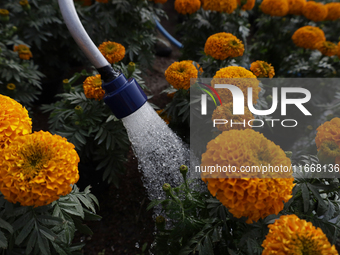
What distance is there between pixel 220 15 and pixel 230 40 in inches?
42.4

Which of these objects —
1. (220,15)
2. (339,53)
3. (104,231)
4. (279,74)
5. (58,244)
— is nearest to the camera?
(58,244)

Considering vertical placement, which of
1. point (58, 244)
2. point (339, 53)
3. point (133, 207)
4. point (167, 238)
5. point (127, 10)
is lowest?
point (133, 207)

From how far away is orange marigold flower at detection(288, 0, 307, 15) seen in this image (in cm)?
272

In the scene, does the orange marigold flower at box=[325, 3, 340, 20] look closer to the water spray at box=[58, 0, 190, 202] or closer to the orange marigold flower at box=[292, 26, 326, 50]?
the orange marigold flower at box=[292, 26, 326, 50]

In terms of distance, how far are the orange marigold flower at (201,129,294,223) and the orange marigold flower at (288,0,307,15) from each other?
104 inches

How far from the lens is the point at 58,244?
1015mm

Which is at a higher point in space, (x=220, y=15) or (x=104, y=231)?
(x=220, y=15)

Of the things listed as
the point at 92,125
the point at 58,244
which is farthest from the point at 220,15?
the point at 58,244

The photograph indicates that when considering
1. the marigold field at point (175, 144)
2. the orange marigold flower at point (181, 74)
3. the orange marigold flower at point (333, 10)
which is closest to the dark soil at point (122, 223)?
the marigold field at point (175, 144)

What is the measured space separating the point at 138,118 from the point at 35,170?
473 millimetres

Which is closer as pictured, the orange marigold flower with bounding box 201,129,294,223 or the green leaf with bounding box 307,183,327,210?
the orange marigold flower with bounding box 201,129,294,223

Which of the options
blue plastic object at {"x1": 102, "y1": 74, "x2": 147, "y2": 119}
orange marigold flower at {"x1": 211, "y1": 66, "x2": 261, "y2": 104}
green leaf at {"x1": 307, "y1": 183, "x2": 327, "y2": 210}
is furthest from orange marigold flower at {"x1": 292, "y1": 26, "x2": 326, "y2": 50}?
blue plastic object at {"x1": 102, "y1": 74, "x2": 147, "y2": 119}

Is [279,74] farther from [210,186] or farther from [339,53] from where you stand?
[210,186]

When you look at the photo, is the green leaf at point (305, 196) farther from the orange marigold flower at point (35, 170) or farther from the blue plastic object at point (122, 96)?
the orange marigold flower at point (35, 170)
